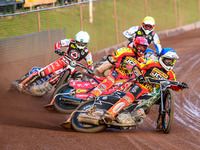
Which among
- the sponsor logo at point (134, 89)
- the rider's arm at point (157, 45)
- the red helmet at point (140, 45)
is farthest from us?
the rider's arm at point (157, 45)

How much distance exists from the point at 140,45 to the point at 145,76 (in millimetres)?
1744

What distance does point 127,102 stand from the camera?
946 centimetres

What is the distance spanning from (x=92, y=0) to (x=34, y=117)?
11514 mm

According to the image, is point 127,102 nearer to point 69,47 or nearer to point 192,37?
point 69,47

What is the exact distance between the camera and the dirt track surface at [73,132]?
7.92 meters

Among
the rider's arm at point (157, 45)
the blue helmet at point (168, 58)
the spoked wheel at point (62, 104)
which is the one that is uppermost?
the rider's arm at point (157, 45)

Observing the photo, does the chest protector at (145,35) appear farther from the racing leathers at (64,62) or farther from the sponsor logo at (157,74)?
the sponsor logo at (157,74)

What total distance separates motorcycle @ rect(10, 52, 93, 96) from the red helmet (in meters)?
2.01

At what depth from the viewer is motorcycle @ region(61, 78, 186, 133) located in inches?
361

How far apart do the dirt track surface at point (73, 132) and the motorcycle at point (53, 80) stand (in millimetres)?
252

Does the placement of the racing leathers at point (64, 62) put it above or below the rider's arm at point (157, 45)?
below

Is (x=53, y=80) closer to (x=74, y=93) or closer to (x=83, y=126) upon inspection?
(x=74, y=93)

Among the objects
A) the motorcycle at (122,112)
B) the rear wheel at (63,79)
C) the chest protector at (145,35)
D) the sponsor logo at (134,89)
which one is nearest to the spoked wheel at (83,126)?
the motorcycle at (122,112)

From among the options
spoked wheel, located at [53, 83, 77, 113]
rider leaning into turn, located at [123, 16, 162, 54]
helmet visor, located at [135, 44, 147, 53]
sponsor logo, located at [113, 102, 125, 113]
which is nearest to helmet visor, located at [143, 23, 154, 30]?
rider leaning into turn, located at [123, 16, 162, 54]
